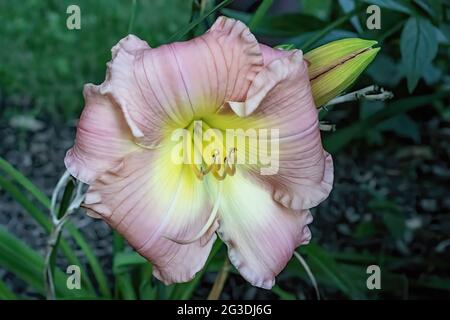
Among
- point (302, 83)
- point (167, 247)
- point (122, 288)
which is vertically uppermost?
point (302, 83)

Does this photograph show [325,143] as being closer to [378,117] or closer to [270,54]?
[378,117]

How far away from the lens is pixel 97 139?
1.74 ft

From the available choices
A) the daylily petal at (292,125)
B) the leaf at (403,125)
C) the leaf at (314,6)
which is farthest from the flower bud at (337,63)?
the leaf at (314,6)

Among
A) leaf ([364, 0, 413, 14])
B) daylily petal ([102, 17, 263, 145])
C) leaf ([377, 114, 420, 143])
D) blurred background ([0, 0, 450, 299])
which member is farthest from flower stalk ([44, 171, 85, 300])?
leaf ([377, 114, 420, 143])

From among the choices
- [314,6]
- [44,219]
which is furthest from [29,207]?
[314,6]

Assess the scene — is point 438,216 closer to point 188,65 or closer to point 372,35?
point 372,35

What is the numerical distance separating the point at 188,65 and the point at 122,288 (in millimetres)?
365

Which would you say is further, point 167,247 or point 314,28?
point 314,28

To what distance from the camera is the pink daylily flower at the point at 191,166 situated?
0.52 metres

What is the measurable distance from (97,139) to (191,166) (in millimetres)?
93

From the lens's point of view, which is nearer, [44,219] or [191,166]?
[191,166]

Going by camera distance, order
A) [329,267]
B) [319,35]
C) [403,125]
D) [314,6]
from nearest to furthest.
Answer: [319,35]
[329,267]
[403,125]
[314,6]
